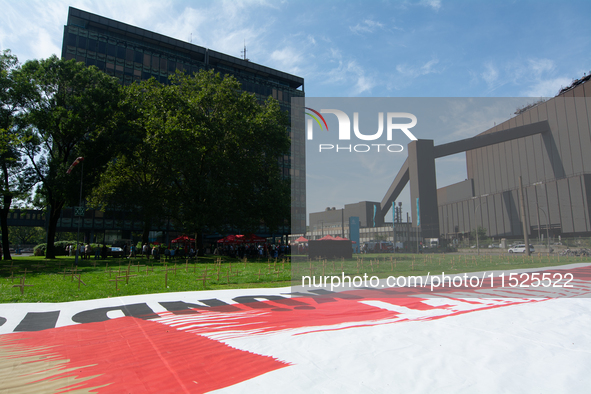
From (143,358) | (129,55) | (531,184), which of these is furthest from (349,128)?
(129,55)

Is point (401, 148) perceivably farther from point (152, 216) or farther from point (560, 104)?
point (560, 104)

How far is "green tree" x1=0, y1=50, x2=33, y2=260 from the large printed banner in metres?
22.1

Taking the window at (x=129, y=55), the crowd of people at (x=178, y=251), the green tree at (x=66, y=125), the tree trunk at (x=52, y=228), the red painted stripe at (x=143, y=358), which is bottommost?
the red painted stripe at (x=143, y=358)

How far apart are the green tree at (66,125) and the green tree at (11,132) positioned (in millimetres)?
694

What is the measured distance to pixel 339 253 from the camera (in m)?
27.9

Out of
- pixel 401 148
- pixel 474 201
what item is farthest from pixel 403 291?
pixel 474 201

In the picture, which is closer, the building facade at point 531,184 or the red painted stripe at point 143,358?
the red painted stripe at point 143,358

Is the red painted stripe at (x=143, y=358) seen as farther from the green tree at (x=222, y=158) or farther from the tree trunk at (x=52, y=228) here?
the tree trunk at (x=52, y=228)

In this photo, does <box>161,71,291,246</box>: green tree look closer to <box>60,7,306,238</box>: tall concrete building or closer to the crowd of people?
the crowd of people

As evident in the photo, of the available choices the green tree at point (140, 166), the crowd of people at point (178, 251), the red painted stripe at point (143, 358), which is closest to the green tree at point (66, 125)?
the green tree at point (140, 166)

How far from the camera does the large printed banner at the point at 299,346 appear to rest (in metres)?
4.59

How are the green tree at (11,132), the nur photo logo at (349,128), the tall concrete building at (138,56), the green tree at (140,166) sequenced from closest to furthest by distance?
the nur photo logo at (349,128) < the green tree at (11,132) < the green tree at (140,166) < the tall concrete building at (138,56)

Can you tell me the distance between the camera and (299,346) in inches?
238

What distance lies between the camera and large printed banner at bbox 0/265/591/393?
Result: 4.59m
